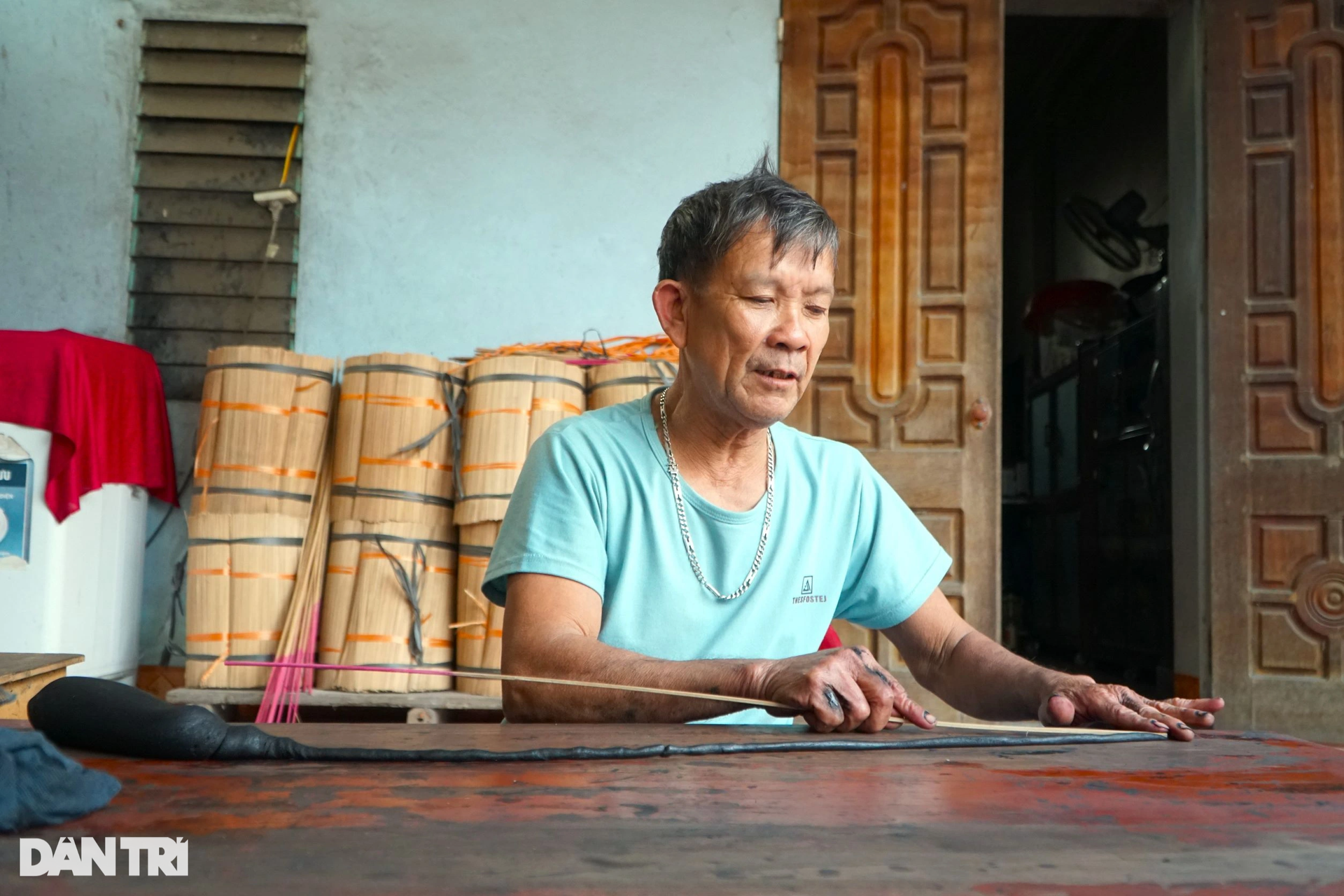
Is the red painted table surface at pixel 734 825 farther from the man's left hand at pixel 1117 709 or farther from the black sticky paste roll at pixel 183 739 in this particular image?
the man's left hand at pixel 1117 709

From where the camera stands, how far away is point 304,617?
3469 millimetres

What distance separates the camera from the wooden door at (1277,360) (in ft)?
13.4

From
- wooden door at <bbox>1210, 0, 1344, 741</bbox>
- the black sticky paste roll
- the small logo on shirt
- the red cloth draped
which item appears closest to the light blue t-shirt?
the small logo on shirt

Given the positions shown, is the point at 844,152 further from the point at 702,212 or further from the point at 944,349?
the point at 702,212

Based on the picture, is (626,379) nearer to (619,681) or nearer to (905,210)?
(905,210)

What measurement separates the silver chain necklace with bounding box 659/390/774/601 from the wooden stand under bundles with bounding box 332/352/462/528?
1760mm

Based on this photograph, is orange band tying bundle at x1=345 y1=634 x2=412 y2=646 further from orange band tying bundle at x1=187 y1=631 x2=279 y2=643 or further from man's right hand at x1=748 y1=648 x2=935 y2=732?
man's right hand at x1=748 y1=648 x2=935 y2=732

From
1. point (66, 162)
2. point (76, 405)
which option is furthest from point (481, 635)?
point (66, 162)

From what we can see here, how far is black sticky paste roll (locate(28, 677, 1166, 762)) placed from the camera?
3.40ft

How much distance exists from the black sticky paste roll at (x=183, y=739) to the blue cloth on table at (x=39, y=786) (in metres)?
0.19

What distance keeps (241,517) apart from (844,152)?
8.80 feet

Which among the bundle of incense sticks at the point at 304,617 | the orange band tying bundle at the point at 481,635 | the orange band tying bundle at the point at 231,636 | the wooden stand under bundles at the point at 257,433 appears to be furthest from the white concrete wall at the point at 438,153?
the orange band tying bundle at the point at 481,635

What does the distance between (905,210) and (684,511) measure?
9.16ft

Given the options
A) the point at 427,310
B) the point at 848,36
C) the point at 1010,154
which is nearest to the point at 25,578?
the point at 427,310
